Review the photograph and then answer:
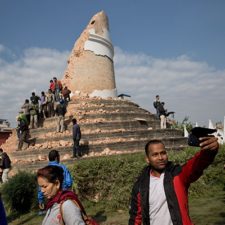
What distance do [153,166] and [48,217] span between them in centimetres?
93

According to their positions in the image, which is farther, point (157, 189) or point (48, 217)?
point (157, 189)

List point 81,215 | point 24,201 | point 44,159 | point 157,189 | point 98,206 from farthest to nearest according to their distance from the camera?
point 44,159
point 24,201
point 98,206
point 157,189
point 81,215

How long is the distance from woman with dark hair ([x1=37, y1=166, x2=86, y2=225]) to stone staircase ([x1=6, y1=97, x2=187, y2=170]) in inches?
389

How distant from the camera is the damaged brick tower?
13391 mm

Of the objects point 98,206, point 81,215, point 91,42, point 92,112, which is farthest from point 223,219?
point 91,42

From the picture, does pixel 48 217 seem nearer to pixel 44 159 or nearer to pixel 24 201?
pixel 24 201

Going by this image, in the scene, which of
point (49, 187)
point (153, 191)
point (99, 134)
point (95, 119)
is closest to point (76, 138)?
point (99, 134)

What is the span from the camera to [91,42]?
64.3 ft

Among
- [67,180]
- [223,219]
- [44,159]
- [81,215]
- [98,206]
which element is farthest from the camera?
[44,159]

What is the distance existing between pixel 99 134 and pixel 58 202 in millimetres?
11629

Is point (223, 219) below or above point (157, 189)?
below

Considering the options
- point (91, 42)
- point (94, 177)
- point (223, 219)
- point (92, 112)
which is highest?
point (91, 42)

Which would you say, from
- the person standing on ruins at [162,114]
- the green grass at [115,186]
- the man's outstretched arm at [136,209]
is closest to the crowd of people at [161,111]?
the person standing on ruins at [162,114]

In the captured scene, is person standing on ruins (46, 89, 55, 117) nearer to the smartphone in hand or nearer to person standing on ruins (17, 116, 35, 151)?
person standing on ruins (17, 116, 35, 151)
